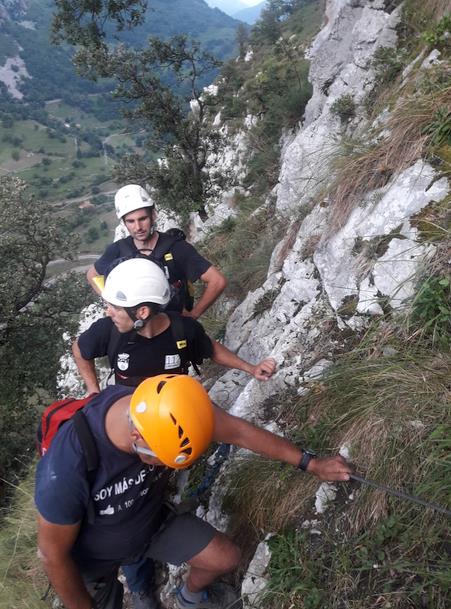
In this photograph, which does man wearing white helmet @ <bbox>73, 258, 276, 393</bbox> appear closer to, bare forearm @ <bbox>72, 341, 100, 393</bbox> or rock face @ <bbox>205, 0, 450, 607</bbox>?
bare forearm @ <bbox>72, 341, 100, 393</bbox>

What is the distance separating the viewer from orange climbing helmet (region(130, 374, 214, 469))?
7.11 feet

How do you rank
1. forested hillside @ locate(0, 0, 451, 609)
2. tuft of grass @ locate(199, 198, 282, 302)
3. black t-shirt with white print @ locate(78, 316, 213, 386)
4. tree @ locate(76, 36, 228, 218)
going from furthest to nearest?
tree @ locate(76, 36, 228, 218), tuft of grass @ locate(199, 198, 282, 302), black t-shirt with white print @ locate(78, 316, 213, 386), forested hillside @ locate(0, 0, 451, 609)

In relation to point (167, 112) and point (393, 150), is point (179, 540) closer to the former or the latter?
point (393, 150)

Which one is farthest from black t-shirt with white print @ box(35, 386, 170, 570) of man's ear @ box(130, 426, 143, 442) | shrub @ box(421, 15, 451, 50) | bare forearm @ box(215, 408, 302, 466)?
shrub @ box(421, 15, 451, 50)

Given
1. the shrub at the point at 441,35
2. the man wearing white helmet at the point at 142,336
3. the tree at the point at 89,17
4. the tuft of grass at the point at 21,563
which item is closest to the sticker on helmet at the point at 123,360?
the man wearing white helmet at the point at 142,336

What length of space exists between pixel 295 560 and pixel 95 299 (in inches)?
463

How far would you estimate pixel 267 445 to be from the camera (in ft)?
8.75

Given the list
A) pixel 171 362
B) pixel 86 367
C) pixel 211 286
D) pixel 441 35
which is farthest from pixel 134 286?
pixel 441 35

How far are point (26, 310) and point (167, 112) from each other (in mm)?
6292

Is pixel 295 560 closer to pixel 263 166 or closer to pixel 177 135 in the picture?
pixel 263 166

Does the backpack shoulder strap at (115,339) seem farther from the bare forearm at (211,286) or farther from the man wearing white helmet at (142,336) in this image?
A: the bare forearm at (211,286)

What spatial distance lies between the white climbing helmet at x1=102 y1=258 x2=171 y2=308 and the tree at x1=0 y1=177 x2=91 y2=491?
8.59m

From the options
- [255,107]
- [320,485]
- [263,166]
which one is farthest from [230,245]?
[255,107]

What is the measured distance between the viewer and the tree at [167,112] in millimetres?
11531
